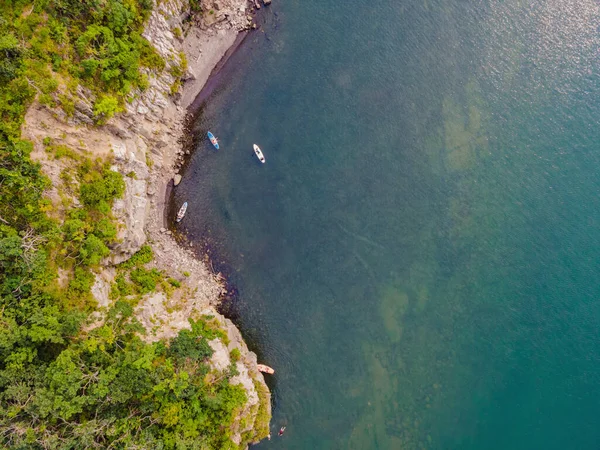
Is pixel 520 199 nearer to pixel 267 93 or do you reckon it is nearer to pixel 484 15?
pixel 484 15

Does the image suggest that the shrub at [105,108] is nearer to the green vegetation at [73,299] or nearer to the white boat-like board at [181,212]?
the green vegetation at [73,299]

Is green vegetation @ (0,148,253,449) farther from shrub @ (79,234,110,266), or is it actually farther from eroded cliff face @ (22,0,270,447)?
eroded cliff face @ (22,0,270,447)

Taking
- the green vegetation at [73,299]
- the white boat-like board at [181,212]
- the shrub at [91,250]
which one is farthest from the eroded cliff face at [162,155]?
the shrub at [91,250]

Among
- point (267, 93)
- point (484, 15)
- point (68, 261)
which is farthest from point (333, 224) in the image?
point (484, 15)

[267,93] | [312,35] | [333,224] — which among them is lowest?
[333,224]

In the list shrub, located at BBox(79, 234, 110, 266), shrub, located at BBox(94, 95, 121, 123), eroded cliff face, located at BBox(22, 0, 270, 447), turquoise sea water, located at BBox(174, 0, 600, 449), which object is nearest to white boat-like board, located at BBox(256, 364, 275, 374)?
eroded cliff face, located at BBox(22, 0, 270, 447)

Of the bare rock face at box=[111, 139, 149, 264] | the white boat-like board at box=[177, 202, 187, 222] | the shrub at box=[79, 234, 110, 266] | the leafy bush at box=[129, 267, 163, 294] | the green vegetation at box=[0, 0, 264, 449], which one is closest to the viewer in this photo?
the green vegetation at box=[0, 0, 264, 449]
